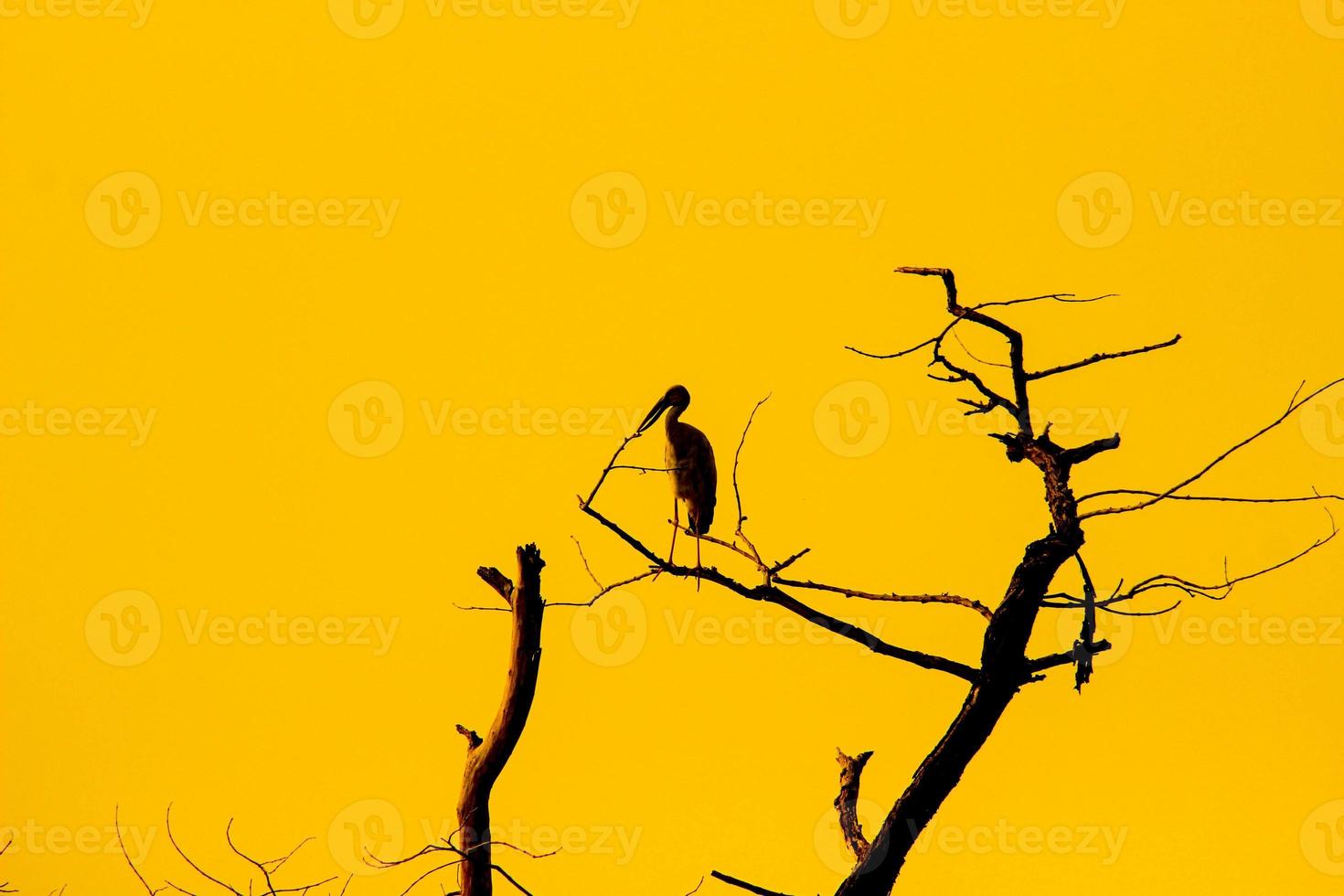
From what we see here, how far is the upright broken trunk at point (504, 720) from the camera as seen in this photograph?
107 inches

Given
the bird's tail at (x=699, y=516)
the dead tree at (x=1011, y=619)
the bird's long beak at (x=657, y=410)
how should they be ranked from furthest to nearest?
the bird's tail at (x=699, y=516) → the bird's long beak at (x=657, y=410) → the dead tree at (x=1011, y=619)

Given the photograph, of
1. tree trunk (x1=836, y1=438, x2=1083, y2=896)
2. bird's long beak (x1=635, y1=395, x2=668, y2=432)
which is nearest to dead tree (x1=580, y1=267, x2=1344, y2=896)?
tree trunk (x1=836, y1=438, x2=1083, y2=896)

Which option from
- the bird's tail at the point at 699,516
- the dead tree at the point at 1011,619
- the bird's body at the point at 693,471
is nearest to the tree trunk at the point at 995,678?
the dead tree at the point at 1011,619

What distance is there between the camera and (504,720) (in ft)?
9.00

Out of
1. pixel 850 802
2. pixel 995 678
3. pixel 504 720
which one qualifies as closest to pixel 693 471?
pixel 850 802

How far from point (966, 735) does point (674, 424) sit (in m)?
2.24

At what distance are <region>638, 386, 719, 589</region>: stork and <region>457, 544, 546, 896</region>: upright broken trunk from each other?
1628mm

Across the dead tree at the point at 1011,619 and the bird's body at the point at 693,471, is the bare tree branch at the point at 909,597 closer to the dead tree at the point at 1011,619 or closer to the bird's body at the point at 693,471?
the dead tree at the point at 1011,619

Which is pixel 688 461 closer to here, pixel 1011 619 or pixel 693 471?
pixel 693 471

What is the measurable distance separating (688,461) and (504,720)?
70.8 inches

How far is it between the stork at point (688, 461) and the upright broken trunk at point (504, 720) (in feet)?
5.34

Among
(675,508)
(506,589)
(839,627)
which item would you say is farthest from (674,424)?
(839,627)

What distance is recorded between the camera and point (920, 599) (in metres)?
2.45

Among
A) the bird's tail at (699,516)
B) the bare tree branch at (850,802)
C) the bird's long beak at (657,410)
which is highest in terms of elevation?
the bird's long beak at (657,410)
